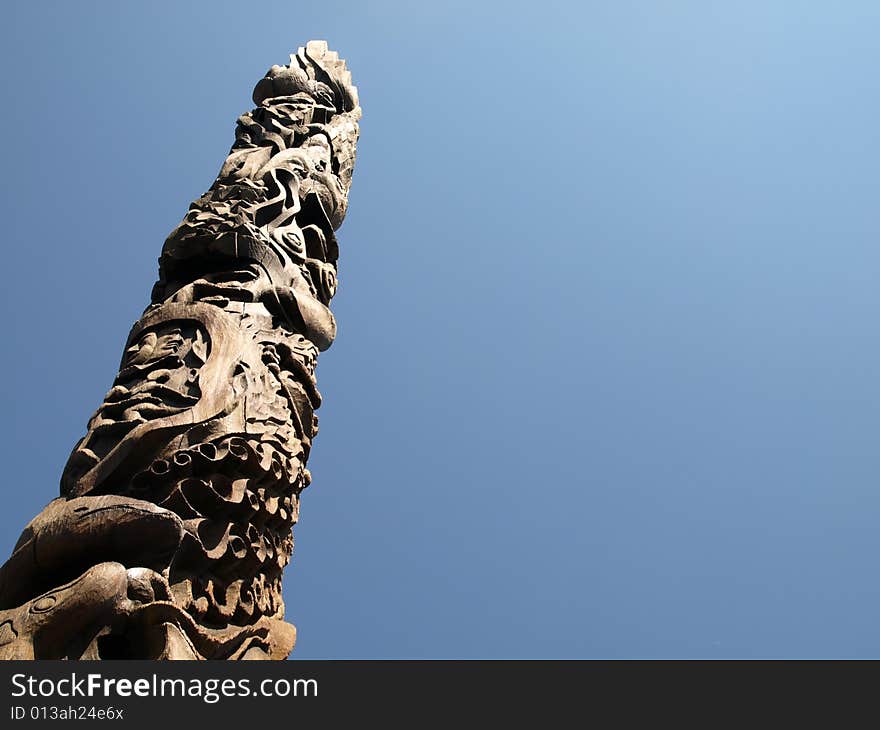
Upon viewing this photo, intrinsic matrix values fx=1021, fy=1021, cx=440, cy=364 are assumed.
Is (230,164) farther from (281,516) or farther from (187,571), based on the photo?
(187,571)

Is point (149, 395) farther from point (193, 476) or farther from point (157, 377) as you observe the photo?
point (193, 476)

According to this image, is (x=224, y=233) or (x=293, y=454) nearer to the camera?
(x=293, y=454)

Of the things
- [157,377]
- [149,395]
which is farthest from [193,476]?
[157,377]

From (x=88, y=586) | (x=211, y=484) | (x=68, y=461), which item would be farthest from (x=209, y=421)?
(x=88, y=586)

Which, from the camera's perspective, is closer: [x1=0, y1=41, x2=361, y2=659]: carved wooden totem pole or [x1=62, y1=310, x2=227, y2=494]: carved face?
[x1=0, y1=41, x2=361, y2=659]: carved wooden totem pole

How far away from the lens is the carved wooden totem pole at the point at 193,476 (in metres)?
3.01

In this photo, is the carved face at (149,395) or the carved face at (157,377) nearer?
the carved face at (149,395)

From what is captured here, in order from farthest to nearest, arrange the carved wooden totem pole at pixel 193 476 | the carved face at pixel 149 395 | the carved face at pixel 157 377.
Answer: the carved face at pixel 157 377, the carved face at pixel 149 395, the carved wooden totem pole at pixel 193 476

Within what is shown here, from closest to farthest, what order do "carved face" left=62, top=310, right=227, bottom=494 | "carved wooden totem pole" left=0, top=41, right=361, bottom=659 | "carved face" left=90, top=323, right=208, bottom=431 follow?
"carved wooden totem pole" left=0, top=41, right=361, bottom=659 < "carved face" left=62, top=310, right=227, bottom=494 < "carved face" left=90, top=323, right=208, bottom=431

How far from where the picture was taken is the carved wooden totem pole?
3012 millimetres

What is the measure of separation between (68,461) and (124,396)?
324mm

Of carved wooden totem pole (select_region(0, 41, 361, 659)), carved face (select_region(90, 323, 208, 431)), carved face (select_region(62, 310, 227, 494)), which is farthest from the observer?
carved face (select_region(90, 323, 208, 431))

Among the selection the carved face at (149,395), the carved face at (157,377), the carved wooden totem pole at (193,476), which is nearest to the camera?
the carved wooden totem pole at (193,476)
